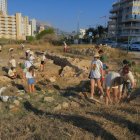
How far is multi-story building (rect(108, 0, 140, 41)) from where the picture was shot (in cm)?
8219

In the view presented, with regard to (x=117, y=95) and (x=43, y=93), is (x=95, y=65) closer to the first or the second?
(x=117, y=95)

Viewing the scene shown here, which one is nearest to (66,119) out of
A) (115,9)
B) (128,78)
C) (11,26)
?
(128,78)

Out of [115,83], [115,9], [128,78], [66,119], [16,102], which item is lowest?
[16,102]

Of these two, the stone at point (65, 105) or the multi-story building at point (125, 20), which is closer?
the stone at point (65, 105)

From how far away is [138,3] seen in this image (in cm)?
8631

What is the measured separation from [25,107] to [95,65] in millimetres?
2761

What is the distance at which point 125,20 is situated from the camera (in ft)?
284

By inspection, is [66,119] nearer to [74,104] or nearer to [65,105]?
[65,105]

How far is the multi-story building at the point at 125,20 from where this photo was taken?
8219cm

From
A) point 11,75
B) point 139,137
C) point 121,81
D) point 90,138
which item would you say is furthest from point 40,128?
point 11,75

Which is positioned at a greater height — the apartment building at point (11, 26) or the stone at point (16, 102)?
the apartment building at point (11, 26)

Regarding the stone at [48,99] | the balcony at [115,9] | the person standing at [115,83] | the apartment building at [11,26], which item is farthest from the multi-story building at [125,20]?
the person standing at [115,83]

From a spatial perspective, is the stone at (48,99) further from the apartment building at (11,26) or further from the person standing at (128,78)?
the apartment building at (11,26)

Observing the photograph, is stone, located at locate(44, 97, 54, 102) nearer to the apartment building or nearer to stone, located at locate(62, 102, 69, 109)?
stone, located at locate(62, 102, 69, 109)
